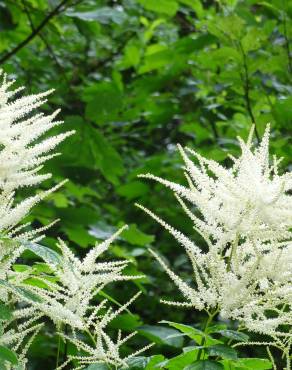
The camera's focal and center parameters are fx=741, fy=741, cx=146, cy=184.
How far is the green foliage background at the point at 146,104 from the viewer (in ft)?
14.7

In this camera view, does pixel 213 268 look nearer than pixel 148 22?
Yes

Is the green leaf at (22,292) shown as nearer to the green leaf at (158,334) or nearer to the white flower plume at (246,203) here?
the white flower plume at (246,203)

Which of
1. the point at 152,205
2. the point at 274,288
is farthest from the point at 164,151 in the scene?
the point at 274,288

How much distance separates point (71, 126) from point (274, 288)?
2782 millimetres

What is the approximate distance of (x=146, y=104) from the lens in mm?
6000

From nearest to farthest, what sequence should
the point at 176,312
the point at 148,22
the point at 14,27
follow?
the point at 14,27 < the point at 176,312 < the point at 148,22

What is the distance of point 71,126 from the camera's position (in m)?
4.92

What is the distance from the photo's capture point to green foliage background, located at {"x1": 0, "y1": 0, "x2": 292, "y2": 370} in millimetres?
4484

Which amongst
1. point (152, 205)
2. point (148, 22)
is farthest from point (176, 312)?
point (148, 22)

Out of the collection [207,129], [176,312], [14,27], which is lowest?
[176,312]

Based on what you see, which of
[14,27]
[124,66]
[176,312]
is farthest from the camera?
[124,66]

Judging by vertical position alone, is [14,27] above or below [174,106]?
above

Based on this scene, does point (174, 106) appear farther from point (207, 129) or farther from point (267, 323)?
point (267, 323)

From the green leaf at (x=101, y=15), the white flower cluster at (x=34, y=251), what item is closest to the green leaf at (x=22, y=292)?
the white flower cluster at (x=34, y=251)
